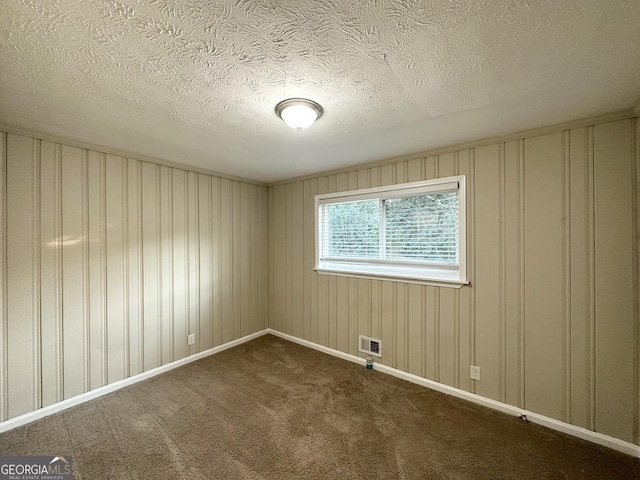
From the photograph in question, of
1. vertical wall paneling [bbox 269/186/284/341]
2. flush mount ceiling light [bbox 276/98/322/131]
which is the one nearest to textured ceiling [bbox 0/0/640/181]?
flush mount ceiling light [bbox 276/98/322/131]

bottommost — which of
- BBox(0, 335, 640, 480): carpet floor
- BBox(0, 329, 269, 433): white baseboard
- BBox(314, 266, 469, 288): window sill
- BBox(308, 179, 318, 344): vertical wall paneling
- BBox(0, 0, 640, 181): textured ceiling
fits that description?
BBox(0, 335, 640, 480): carpet floor

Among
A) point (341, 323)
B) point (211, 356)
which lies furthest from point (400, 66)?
point (211, 356)

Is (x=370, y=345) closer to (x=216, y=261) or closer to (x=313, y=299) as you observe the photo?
(x=313, y=299)

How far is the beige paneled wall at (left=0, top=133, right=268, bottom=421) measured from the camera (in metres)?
2.05

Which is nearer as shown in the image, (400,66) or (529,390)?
(400,66)

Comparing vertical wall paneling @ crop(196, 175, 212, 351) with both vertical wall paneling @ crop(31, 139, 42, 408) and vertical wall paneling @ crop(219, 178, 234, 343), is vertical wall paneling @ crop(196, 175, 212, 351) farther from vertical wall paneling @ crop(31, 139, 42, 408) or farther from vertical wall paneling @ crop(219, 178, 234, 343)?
vertical wall paneling @ crop(31, 139, 42, 408)

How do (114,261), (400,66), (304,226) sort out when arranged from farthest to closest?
1. (304,226)
2. (114,261)
3. (400,66)

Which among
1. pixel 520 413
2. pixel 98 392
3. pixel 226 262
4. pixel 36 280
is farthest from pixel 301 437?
pixel 36 280

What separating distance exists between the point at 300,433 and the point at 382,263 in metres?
1.77

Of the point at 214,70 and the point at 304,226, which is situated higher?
the point at 214,70

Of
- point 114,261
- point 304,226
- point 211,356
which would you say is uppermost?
point 304,226

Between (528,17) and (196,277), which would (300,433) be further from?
(528,17)

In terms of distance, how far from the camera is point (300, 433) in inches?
76.4

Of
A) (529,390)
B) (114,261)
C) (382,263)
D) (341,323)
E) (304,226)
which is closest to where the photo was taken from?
(529,390)
